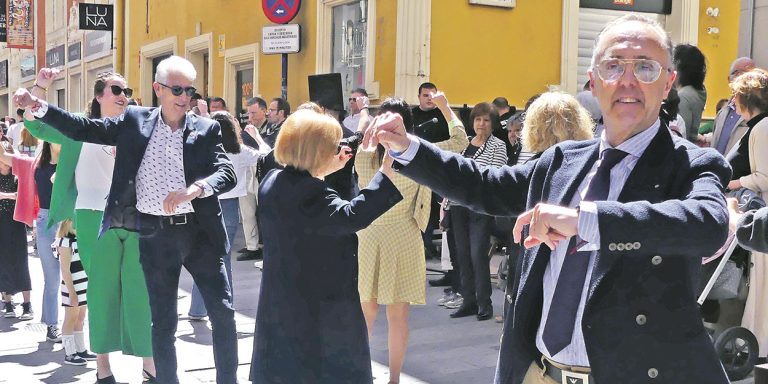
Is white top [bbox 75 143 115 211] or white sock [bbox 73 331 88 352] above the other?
white top [bbox 75 143 115 211]

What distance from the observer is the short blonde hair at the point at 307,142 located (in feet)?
14.3

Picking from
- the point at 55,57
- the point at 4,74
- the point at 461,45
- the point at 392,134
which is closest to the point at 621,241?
the point at 392,134

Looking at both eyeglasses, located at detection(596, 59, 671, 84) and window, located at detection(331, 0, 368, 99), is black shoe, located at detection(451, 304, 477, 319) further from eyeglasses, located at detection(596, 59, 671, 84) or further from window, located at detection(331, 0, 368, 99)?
eyeglasses, located at detection(596, 59, 671, 84)

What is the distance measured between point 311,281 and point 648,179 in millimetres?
2096

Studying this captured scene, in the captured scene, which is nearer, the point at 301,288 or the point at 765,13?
the point at 301,288

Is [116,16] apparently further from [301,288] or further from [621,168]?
[621,168]

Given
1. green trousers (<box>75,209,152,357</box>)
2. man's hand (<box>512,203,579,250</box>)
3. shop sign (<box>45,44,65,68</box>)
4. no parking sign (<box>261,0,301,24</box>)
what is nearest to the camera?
man's hand (<box>512,203,579,250</box>)

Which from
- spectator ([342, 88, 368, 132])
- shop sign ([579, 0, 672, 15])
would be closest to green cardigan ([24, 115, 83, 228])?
spectator ([342, 88, 368, 132])

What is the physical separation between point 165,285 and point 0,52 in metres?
37.1

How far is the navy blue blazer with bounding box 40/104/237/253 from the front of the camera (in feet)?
18.2

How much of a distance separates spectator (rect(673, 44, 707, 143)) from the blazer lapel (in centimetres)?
566

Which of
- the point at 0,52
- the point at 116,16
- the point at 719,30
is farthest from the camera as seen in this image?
the point at 0,52

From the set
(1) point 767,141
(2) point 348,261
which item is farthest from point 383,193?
(1) point 767,141

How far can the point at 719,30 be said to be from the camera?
1453 centimetres
